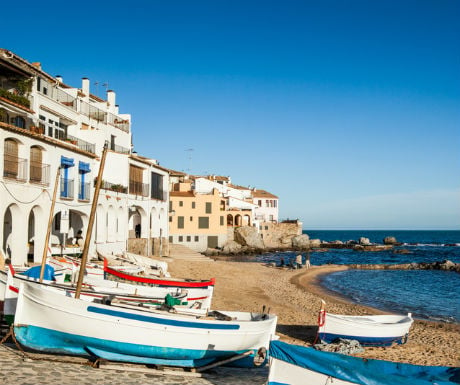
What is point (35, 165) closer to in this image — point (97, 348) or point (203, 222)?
point (97, 348)

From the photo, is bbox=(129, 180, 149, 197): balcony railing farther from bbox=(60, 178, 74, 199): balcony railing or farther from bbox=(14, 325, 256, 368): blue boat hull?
bbox=(14, 325, 256, 368): blue boat hull

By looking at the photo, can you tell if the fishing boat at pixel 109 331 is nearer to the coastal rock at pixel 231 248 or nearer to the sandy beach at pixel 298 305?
the sandy beach at pixel 298 305

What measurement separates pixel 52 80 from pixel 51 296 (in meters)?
21.7

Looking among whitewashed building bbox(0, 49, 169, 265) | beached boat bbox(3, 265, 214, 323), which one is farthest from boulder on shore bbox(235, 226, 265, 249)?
beached boat bbox(3, 265, 214, 323)

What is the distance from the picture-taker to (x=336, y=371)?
959 cm

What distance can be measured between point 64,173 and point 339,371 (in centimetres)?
2234

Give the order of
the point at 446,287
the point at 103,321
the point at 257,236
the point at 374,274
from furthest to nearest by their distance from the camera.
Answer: the point at 257,236
the point at 374,274
the point at 446,287
the point at 103,321

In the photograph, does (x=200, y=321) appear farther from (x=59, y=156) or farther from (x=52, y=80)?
(x=52, y=80)

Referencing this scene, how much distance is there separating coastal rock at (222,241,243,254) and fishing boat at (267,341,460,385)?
5825cm

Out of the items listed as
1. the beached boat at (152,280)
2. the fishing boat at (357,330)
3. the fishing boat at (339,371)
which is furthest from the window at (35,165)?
the fishing boat at (339,371)

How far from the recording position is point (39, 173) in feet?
79.2

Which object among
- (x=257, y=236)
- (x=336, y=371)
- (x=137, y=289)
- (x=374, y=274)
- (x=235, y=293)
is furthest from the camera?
(x=257, y=236)

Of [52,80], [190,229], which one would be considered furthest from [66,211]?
[190,229]

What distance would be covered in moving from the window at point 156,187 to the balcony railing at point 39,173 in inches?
641
